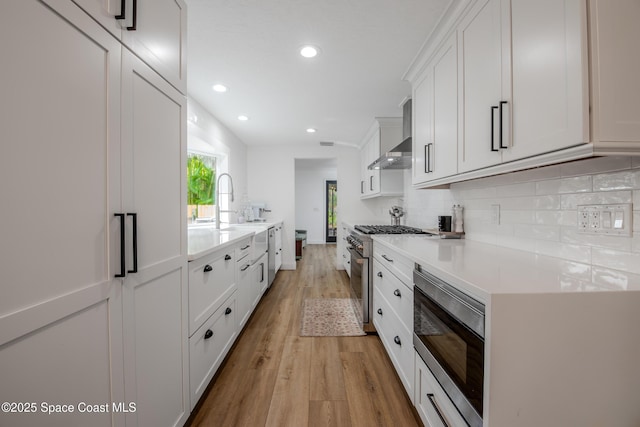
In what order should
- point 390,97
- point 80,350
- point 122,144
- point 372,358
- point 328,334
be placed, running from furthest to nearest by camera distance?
point 390,97
point 328,334
point 372,358
point 122,144
point 80,350

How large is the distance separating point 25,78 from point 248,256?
Answer: 7.07 ft

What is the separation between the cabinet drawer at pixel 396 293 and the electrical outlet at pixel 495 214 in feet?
2.33

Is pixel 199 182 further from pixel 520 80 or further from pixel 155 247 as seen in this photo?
pixel 520 80

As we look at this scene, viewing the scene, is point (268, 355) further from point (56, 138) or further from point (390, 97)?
point (390, 97)

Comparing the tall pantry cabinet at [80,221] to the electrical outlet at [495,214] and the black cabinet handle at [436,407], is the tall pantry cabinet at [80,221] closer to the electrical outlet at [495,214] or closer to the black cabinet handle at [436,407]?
the black cabinet handle at [436,407]

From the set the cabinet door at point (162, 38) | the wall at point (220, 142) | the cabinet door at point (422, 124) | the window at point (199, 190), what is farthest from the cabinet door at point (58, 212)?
the window at point (199, 190)

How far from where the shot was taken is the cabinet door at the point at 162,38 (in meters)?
1.04

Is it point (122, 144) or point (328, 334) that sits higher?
point (122, 144)

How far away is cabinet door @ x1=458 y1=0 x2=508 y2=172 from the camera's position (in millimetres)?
1211

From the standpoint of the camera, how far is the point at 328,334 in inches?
98.3

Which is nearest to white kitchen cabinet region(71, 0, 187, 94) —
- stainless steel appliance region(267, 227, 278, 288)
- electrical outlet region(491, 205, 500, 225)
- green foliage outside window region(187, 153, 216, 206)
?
electrical outlet region(491, 205, 500, 225)

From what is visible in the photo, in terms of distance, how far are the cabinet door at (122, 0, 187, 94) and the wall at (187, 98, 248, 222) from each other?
157 centimetres

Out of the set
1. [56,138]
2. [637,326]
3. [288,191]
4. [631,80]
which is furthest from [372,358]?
[288,191]

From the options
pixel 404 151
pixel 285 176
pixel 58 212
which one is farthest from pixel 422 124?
pixel 285 176
